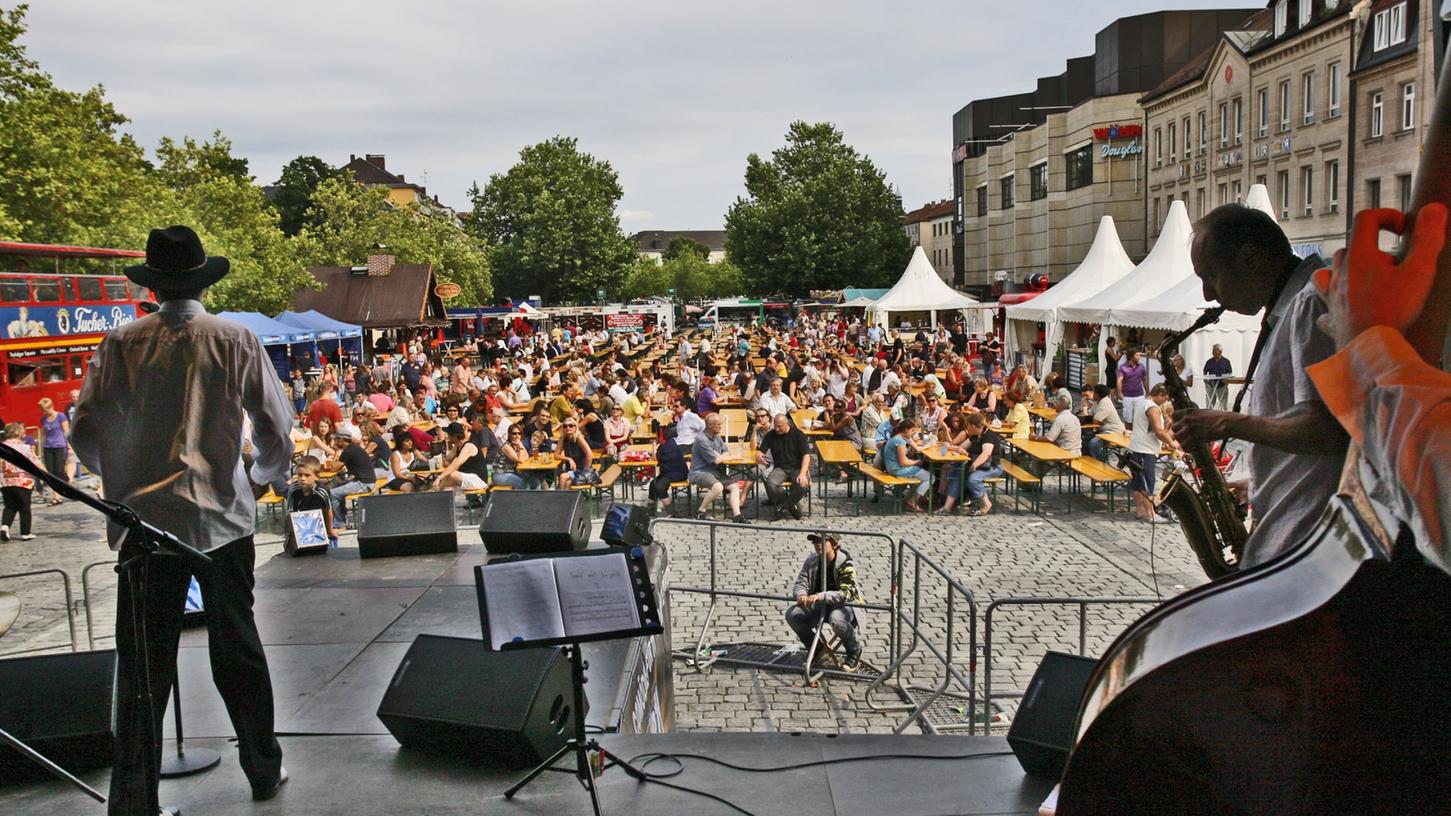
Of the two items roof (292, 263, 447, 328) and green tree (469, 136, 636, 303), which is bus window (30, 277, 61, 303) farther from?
green tree (469, 136, 636, 303)

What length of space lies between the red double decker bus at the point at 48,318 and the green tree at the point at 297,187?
6430 centimetres

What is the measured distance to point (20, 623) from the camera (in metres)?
9.56

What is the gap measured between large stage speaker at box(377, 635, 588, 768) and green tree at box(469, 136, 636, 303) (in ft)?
226

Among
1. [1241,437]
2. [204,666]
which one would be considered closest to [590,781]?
[1241,437]

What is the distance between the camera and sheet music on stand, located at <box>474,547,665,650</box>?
3.82 m

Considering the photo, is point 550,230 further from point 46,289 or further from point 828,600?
point 828,600

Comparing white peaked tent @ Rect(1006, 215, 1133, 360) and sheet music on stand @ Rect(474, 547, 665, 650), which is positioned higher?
white peaked tent @ Rect(1006, 215, 1133, 360)

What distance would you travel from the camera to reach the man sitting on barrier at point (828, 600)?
341 inches

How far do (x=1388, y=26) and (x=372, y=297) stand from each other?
36.9 m

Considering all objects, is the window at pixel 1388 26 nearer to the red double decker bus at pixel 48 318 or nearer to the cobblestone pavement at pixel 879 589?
the cobblestone pavement at pixel 879 589

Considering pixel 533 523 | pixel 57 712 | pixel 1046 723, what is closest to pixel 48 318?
pixel 533 523

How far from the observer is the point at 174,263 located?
141 inches

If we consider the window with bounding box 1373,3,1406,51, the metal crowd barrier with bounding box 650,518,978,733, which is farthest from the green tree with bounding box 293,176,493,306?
the metal crowd barrier with bounding box 650,518,978,733

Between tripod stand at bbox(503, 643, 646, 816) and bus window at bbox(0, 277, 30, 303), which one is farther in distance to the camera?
bus window at bbox(0, 277, 30, 303)
